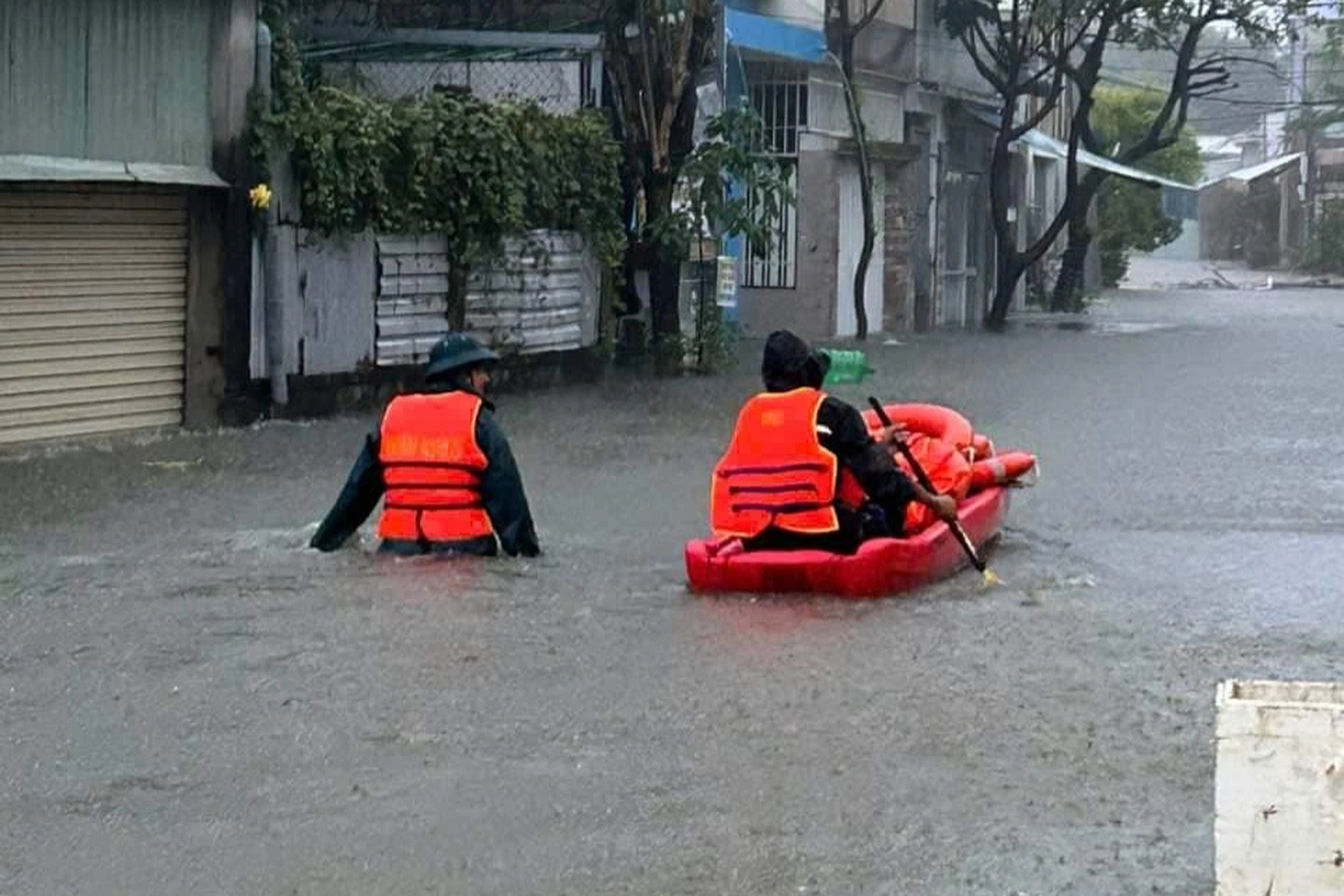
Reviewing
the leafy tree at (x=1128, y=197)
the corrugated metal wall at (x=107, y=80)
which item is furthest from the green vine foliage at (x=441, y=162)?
the leafy tree at (x=1128, y=197)

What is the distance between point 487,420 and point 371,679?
7.86 feet

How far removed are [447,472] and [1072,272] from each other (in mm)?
29762

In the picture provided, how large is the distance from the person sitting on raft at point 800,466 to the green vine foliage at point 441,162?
7.49 metres

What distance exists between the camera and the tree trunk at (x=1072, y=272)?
39.0 meters

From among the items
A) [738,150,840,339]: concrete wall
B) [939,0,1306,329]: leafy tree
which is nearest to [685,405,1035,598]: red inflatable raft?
[738,150,840,339]: concrete wall

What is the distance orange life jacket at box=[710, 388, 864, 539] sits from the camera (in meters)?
10.2

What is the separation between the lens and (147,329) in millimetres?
16281

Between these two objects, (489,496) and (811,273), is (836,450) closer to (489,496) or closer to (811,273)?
(489,496)

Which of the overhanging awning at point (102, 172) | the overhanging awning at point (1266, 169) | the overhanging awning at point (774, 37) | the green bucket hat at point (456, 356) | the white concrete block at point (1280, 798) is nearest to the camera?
the white concrete block at point (1280, 798)

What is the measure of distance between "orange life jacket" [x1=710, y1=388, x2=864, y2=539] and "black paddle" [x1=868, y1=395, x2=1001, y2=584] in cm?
62

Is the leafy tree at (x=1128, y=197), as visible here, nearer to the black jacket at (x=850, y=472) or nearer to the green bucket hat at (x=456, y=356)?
the green bucket hat at (x=456, y=356)

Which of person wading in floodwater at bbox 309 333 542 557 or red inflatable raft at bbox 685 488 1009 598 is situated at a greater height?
person wading in floodwater at bbox 309 333 542 557

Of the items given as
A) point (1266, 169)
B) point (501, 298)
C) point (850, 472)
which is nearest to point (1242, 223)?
point (1266, 169)

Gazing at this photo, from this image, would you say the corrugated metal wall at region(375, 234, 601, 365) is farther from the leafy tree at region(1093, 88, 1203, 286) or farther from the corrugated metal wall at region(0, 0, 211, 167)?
the leafy tree at region(1093, 88, 1203, 286)
